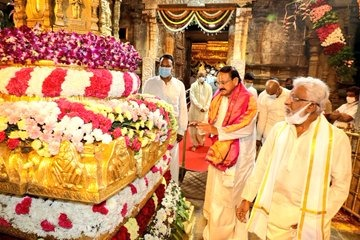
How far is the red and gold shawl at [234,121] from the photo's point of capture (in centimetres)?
341

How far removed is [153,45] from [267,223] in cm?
1034

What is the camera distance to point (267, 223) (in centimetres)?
241

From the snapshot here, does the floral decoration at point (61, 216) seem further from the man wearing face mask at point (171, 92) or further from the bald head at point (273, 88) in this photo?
the bald head at point (273, 88)

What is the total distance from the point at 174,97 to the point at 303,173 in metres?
3.07

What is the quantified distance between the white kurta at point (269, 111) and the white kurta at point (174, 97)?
173cm

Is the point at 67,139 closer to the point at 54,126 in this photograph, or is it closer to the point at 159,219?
the point at 54,126

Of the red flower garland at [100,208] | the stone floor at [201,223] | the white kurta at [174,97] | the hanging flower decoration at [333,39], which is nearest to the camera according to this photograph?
the red flower garland at [100,208]

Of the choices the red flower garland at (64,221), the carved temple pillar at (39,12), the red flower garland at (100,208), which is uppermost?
the carved temple pillar at (39,12)

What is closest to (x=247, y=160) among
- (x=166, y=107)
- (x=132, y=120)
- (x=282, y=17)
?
(x=166, y=107)

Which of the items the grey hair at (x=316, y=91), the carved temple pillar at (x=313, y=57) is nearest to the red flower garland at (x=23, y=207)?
the grey hair at (x=316, y=91)

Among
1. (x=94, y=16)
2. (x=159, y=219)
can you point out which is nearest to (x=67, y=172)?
(x=159, y=219)

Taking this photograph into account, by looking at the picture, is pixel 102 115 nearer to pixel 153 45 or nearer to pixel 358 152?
pixel 358 152

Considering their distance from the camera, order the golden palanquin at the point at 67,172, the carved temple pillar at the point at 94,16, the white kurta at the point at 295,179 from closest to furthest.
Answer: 1. the golden palanquin at the point at 67,172
2. the white kurta at the point at 295,179
3. the carved temple pillar at the point at 94,16

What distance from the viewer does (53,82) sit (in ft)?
7.64
